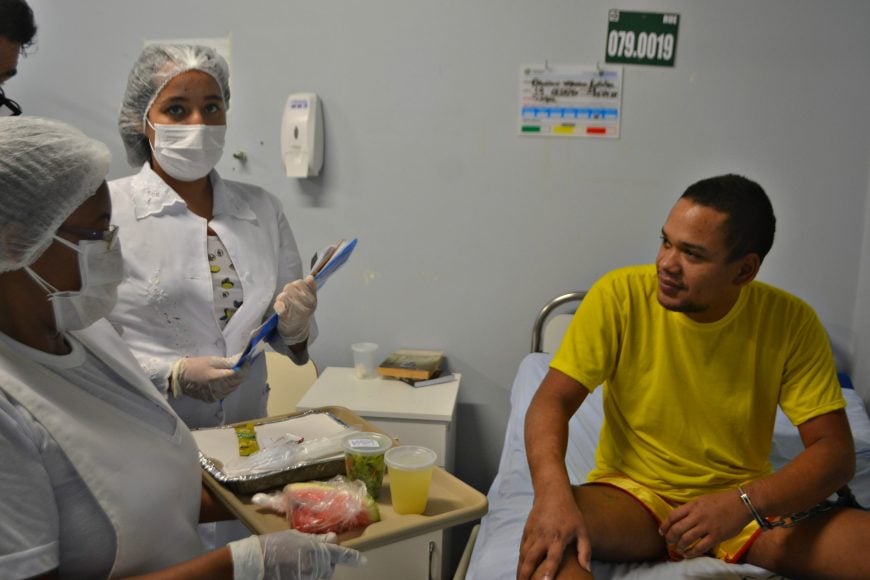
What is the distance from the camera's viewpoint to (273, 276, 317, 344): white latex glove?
168cm

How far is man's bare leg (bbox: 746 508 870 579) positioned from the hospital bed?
1.7 inches

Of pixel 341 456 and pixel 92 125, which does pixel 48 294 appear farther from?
pixel 92 125

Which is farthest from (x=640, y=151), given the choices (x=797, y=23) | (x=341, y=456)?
(x=341, y=456)

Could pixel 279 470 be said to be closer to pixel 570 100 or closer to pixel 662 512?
pixel 662 512

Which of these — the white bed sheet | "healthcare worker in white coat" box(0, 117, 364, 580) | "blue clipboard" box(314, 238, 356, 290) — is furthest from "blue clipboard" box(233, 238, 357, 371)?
the white bed sheet

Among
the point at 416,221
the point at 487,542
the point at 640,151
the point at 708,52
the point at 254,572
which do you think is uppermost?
the point at 708,52

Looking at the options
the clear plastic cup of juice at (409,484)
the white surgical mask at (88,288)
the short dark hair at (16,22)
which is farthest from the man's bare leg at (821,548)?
the short dark hair at (16,22)

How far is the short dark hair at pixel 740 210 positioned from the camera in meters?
1.62

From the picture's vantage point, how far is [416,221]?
2.92 m

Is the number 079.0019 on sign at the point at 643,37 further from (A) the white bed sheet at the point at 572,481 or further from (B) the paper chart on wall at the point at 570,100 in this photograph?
(A) the white bed sheet at the point at 572,481

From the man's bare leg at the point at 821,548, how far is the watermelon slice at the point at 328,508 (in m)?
0.96

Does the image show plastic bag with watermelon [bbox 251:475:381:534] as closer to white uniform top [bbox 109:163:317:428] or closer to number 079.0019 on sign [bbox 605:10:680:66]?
white uniform top [bbox 109:163:317:428]

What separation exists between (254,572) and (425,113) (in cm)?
214

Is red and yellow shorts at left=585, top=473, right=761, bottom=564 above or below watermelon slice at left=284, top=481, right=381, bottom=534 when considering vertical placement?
below
